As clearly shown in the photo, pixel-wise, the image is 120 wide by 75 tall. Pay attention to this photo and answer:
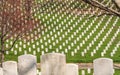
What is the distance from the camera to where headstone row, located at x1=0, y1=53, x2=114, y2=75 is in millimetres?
6450

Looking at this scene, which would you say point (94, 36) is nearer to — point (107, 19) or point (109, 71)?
point (107, 19)

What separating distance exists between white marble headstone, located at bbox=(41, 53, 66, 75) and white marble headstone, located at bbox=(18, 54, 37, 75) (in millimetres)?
348

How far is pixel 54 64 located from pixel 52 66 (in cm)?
6

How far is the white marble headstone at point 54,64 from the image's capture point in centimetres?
662

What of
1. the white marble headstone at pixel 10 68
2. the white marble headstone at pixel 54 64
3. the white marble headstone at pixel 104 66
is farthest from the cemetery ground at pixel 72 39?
the white marble headstone at pixel 104 66

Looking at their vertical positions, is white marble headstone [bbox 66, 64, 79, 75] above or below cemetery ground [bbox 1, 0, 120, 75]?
below

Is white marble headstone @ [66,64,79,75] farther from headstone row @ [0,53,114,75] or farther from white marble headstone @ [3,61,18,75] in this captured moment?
white marble headstone @ [3,61,18,75]

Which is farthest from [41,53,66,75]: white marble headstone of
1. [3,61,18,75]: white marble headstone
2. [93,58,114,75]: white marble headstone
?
[3,61,18,75]: white marble headstone

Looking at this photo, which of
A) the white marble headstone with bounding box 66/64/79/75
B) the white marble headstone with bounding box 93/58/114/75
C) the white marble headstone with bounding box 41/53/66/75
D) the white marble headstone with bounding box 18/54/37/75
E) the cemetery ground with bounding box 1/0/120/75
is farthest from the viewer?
the cemetery ground with bounding box 1/0/120/75

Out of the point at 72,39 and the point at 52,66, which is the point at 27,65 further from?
the point at 72,39

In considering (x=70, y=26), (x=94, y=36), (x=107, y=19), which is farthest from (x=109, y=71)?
(x=107, y=19)

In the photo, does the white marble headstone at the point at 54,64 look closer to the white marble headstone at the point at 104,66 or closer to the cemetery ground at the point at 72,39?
the white marble headstone at the point at 104,66

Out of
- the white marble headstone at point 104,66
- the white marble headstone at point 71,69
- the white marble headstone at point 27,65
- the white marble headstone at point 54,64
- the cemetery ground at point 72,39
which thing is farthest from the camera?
the cemetery ground at point 72,39

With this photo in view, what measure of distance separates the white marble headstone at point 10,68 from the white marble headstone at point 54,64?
0.73 metres
